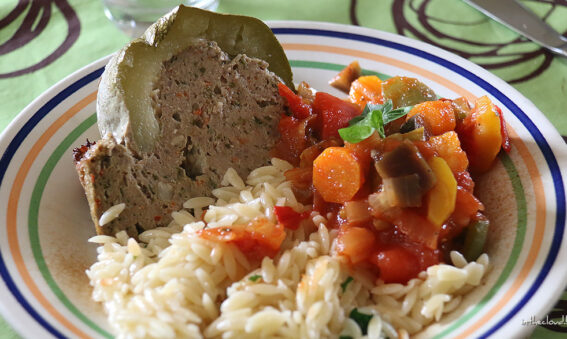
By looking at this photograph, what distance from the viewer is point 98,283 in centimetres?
366

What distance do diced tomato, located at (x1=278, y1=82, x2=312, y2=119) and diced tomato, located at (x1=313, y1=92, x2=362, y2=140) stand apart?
0.07 meters

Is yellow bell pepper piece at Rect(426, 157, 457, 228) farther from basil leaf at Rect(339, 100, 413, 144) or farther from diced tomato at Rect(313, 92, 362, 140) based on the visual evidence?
diced tomato at Rect(313, 92, 362, 140)

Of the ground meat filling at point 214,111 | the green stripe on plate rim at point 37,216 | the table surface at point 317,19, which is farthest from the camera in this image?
the table surface at point 317,19

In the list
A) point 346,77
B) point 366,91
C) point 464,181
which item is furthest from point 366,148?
point 346,77

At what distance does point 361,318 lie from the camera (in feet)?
11.2

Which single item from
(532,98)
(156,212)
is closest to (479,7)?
(532,98)

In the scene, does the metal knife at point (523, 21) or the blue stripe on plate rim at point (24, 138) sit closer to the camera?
the blue stripe on plate rim at point (24, 138)

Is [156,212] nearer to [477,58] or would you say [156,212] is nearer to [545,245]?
[545,245]

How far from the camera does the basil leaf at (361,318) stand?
133 inches

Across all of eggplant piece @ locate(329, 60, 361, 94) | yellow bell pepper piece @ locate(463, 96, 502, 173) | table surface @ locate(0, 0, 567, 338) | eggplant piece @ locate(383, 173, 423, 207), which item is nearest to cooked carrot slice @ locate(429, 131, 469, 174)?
yellow bell pepper piece @ locate(463, 96, 502, 173)

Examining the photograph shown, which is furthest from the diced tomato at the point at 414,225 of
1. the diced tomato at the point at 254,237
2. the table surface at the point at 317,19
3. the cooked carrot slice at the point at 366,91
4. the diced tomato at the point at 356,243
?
the table surface at the point at 317,19

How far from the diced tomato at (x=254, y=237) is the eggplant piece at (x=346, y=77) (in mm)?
1844

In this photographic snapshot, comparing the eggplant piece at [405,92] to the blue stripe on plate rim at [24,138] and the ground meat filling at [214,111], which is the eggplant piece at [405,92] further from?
the blue stripe on plate rim at [24,138]

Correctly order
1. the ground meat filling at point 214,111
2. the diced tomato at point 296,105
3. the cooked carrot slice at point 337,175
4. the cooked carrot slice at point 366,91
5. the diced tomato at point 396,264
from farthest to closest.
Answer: the cooked carrot slice at point 366,91
the diced tomato at point 296,105
the ground meat filling at point 214,111
the cooked carrot slice at point 337,175
the diced tomato at point 396,264
